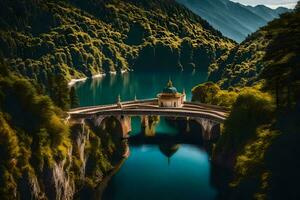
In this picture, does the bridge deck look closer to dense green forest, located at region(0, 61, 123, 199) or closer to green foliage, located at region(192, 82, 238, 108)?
green foliage, located at region(192, 82, 238, 108)

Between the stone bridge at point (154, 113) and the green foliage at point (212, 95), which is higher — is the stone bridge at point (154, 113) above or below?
below

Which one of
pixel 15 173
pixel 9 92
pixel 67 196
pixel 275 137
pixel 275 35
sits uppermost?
pixel 275 35

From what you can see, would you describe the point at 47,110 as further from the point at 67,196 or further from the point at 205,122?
the point at 205,122

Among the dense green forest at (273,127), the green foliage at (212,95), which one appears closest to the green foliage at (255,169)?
the dense green forest at (273,127)

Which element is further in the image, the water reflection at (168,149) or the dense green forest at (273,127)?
the water reflection at (168,149)

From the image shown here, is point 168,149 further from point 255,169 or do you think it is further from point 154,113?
point 255,169

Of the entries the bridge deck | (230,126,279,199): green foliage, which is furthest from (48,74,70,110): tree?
(230,126,279,199): green foliage

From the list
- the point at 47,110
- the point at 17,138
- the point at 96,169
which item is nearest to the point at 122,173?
the point at 96,169

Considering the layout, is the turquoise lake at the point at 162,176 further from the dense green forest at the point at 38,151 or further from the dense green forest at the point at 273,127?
the dense green forest at the point at 273,127
